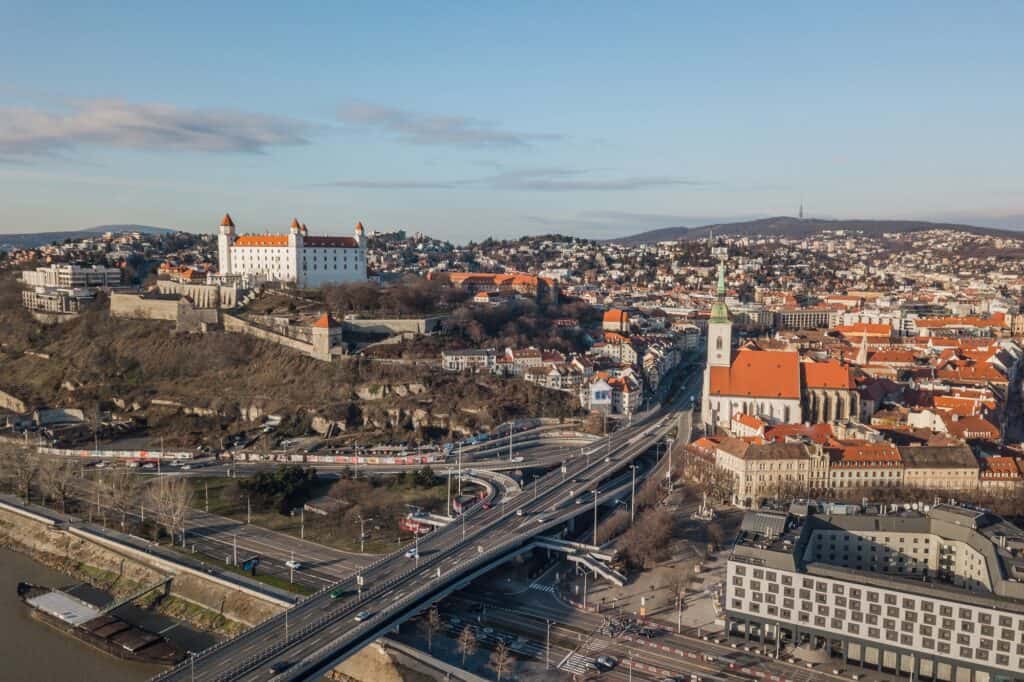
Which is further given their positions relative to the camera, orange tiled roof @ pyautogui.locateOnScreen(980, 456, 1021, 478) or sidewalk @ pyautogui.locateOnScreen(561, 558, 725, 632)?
orange tiled roof @ pyautogui.locateOnScreen(980, 456, 1021, 478)

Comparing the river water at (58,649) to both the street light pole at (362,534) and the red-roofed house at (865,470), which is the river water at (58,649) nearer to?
the street light pole at (362,534)

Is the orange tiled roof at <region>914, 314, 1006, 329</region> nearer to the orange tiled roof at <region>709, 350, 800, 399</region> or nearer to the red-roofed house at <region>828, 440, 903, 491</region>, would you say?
the orange tiled roof at <region>709, 350, 800, 399</region>

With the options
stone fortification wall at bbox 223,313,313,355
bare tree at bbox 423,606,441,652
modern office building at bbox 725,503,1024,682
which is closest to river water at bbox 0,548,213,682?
bare tree at bbox 423,606,441,652

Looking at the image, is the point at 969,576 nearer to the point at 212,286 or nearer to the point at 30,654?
the point at 30,654

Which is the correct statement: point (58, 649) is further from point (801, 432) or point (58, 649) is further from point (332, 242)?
point (332, 242)

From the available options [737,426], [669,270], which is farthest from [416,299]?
[669,270]

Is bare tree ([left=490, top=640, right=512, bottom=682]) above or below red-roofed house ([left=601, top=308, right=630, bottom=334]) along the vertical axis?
below

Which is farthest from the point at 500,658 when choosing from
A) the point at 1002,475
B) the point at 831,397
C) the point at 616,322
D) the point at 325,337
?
the point at 616,322
